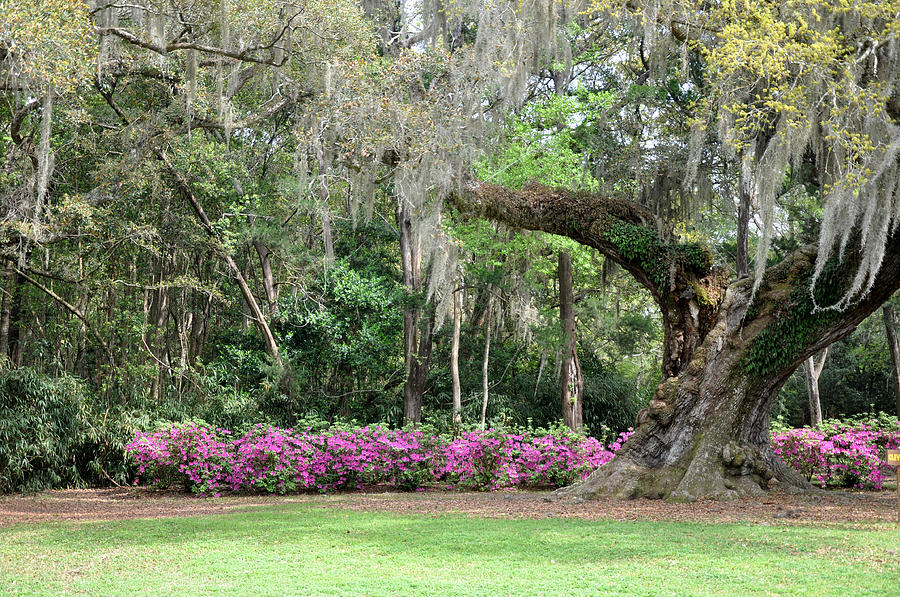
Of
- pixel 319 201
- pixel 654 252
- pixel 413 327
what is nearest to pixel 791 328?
pixel 654 252

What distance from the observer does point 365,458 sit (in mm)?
11320

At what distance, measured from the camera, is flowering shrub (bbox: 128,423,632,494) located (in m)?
11.3

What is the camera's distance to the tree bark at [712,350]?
28.6 ft

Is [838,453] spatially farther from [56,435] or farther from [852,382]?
[852,382]

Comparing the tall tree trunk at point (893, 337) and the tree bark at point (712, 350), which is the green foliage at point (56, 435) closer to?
the tree bark at point (712, 350)

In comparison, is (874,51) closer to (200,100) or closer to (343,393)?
(200,100)

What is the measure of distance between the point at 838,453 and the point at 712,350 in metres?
3.59

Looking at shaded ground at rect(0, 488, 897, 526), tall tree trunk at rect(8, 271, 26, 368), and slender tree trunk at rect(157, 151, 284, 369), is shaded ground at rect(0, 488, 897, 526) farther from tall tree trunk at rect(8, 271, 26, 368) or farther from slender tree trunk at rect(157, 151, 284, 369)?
tall tree trunk at rect(8, 271, 26, 368)

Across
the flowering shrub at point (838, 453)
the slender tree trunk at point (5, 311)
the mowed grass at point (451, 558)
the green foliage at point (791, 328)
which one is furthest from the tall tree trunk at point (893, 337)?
the slender tree trunk at point (5, 311)

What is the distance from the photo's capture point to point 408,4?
1800cm

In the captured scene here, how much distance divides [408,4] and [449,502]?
12327 mm

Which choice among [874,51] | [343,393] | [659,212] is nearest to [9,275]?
[343,393]

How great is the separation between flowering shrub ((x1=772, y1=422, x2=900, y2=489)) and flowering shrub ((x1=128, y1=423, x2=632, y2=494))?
2.51 m

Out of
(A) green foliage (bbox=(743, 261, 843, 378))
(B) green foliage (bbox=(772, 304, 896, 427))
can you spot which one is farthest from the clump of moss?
(B) green foliage (bbox=(772, 304, 896, 427))
